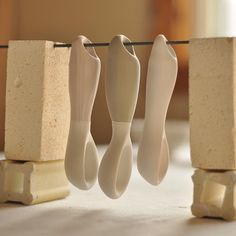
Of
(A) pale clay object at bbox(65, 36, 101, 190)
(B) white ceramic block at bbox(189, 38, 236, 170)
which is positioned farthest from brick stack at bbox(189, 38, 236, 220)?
(A) pale clay object at bbox(65, 36, 101, 190)

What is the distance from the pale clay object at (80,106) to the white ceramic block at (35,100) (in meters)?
0.07

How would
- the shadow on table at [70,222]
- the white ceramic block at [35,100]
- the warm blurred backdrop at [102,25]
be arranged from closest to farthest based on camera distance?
the shadow on table at [70,222], the white ceramic block at [35,100], the warm blurred backdrop at [102,25]

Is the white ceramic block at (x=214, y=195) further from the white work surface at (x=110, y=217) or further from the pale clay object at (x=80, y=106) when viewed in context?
the pale clay object at (x=80, y=106)

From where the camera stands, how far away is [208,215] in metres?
Answer: 0.75

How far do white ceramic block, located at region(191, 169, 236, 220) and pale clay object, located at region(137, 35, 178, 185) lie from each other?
6cm

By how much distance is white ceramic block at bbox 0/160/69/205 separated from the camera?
2.73 ft

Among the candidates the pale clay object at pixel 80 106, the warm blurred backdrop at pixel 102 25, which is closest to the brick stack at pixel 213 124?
the pale clay object at pixel 80 106

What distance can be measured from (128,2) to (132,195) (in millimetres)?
634

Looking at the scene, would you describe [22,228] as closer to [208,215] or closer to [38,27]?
[208,215]

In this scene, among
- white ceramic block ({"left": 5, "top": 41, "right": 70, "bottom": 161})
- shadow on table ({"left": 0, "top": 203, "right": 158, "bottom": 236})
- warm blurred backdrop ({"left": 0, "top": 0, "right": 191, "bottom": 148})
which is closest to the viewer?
shadow on table ({"left": 0, "top": 203, "right": 158, "bottom": 236})

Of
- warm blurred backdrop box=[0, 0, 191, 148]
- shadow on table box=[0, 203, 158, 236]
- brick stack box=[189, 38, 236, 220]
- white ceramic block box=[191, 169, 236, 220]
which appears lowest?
shadow on table box=[0, 203, 158, 236]

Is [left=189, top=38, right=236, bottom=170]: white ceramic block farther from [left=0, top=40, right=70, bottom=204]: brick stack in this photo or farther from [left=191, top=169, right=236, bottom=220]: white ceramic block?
[left=0, top=40, right=70, bottom=204]: brick stack

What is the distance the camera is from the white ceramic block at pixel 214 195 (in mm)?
733

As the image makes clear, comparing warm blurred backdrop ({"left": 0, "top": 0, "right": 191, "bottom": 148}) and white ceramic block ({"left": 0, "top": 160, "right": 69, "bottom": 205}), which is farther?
warm blurred backdrop ({"left": 0, "top": 0, "right": 191, "bottom": 148})
